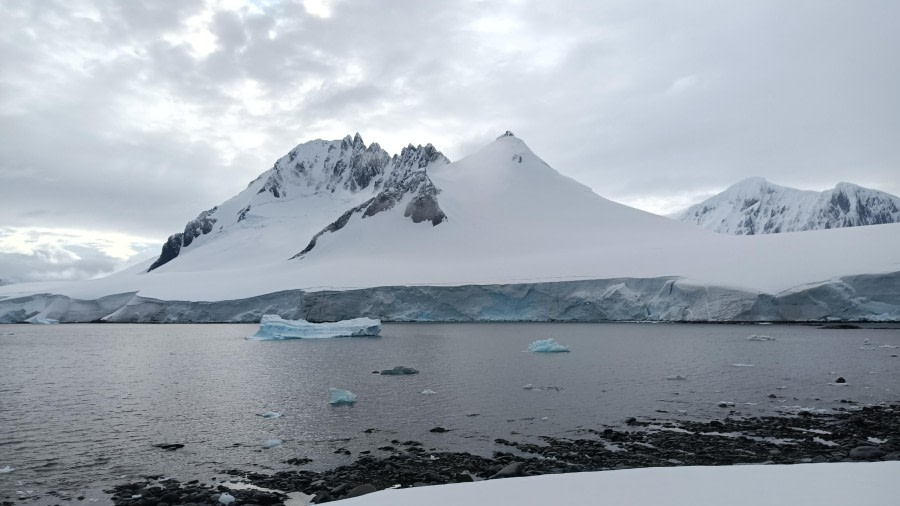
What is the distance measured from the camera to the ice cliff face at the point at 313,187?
137 metres

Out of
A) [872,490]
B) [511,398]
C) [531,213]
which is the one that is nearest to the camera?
[872,490]

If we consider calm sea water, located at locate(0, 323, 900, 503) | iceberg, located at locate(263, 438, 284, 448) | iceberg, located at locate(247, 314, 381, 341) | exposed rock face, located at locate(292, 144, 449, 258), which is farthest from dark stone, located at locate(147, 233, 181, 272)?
iceberg, located at locate(263, 438, 284, 448)

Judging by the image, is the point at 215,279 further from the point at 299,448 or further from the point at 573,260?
the point at 299,448

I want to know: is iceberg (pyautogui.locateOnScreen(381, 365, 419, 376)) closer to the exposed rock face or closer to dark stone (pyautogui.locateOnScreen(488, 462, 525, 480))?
dark stone (pyautogui.locateOnScreen(488, 462, 525, 480))

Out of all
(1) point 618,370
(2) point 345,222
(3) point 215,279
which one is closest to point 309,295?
(3) point 215,279

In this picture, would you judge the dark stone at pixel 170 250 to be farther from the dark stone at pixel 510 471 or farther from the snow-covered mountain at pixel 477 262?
the dark stone at pixel 510 471

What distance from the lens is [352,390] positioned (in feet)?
72.4

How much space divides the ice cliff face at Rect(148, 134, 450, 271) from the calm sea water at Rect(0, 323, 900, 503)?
316 feet

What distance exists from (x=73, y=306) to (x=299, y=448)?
89.7 metres

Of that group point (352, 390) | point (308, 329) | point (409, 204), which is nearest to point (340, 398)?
point (352, 390)

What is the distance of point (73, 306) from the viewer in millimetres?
87062

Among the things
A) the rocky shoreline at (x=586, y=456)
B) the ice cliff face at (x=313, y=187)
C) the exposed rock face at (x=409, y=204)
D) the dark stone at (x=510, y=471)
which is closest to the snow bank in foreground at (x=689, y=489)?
the dark stone at (x=510, y=471)

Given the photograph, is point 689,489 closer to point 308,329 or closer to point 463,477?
point 463,477

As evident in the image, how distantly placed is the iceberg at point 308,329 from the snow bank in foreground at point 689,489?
146ft
